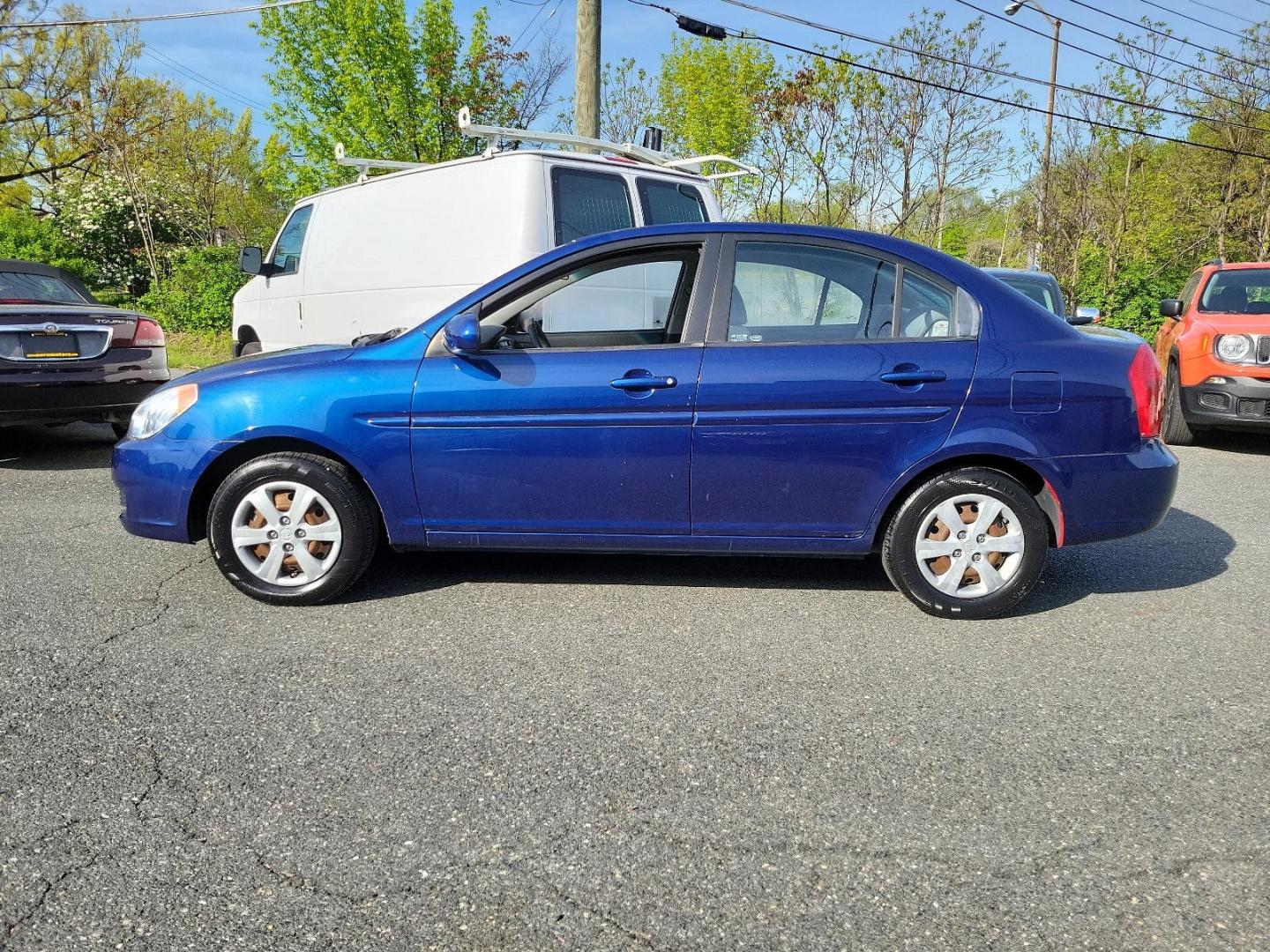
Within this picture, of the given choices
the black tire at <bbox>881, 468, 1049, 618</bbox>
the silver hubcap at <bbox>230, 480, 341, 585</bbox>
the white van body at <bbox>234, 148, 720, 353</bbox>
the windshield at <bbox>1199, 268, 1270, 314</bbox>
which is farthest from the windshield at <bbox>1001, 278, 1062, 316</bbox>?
the silver hubcap at <bbox>230, 480, 341, 585</bbox>

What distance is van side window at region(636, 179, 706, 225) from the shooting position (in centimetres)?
709

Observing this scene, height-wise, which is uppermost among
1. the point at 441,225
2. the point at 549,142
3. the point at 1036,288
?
the point at 549,142

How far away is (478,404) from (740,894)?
7.73ft

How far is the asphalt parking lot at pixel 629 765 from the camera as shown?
2.10 metres

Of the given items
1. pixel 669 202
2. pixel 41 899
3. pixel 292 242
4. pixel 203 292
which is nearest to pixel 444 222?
pixel 669 202

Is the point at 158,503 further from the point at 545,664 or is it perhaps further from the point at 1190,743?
the point at 1190,743

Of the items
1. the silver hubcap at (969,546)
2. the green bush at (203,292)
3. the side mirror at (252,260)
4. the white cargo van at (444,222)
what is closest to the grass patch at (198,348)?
the green bush at (203,292)

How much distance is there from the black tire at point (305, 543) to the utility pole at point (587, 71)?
9051mm

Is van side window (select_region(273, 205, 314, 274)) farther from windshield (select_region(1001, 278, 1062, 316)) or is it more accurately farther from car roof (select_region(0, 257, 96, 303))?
windshield (select_region(1001, 278, 1062, 316))

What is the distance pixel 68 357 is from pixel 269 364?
3862mm

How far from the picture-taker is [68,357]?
7.02 metres

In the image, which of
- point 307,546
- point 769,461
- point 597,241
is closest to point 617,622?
point 769,461

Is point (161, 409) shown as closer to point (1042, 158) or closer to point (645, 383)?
point (645, 383)

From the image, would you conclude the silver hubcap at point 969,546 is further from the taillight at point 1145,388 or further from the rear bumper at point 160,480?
the rear bumper at point 160,480
